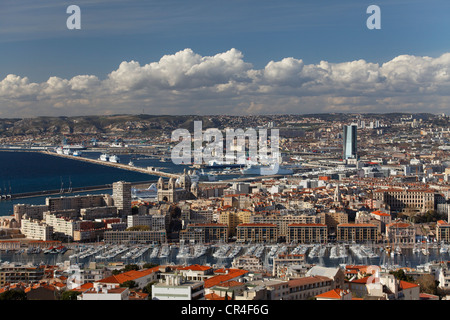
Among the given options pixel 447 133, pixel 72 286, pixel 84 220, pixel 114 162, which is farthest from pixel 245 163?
pixel 72 286

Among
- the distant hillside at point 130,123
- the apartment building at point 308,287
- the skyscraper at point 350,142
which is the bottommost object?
the apartment building at point 308,287

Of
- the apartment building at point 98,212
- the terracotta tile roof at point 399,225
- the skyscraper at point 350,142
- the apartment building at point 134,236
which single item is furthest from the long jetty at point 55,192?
the skyscraper at point 350,142

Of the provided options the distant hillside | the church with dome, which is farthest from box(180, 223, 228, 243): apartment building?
the distant hillside

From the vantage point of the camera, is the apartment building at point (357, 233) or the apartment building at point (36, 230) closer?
the apartment building at point (357, 233)

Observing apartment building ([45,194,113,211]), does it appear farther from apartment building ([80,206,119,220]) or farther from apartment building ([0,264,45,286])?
apartment building ([0,264,45,286])

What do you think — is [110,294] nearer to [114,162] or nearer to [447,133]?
[114,162]

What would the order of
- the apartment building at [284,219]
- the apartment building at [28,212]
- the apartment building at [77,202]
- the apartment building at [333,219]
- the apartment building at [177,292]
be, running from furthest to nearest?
the apartment building at [77,202] → the apartment building at [28,212] → the apartment building at [333,219] → the apartment building at [284,219] → the apartment building at [177,292]

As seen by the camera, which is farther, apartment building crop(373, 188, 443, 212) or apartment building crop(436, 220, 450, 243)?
apartment building crop(373, 188, 443, 212)

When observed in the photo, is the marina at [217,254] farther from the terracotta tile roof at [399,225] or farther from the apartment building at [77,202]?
the apartment building at [77,202]

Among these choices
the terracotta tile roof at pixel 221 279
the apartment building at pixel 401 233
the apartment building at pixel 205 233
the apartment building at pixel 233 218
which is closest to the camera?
the terracotta tile roof at pixel 221 279
